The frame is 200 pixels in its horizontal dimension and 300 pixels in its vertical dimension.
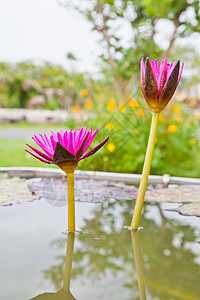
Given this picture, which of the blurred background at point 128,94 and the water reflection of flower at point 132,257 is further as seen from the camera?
the blurred background at point 128,94

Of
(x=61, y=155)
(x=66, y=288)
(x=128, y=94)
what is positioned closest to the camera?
(x=66, y=288)

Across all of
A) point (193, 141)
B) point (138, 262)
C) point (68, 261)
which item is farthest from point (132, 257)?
point (193, 141)

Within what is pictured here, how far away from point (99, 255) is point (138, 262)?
0.35 feet

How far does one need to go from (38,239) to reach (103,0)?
183 inches

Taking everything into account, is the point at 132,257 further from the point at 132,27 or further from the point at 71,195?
the point at 132,27

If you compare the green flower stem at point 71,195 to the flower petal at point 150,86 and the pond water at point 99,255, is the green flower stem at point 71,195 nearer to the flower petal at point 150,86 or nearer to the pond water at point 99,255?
the pond water at point 99,255

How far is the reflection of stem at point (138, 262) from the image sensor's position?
730 millimetres

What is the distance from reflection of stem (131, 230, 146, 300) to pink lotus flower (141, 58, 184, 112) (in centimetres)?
41

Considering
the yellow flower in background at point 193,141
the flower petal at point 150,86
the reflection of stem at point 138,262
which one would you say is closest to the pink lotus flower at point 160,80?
the flower petal at point 150,86

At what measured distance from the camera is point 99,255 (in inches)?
36.7

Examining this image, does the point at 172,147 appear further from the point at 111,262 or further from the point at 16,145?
the point at 16,145

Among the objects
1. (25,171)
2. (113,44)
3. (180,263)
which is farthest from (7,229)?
(113,44)

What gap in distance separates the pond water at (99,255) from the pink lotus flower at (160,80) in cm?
43

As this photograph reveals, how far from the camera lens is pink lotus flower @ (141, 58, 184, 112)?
940 mm
